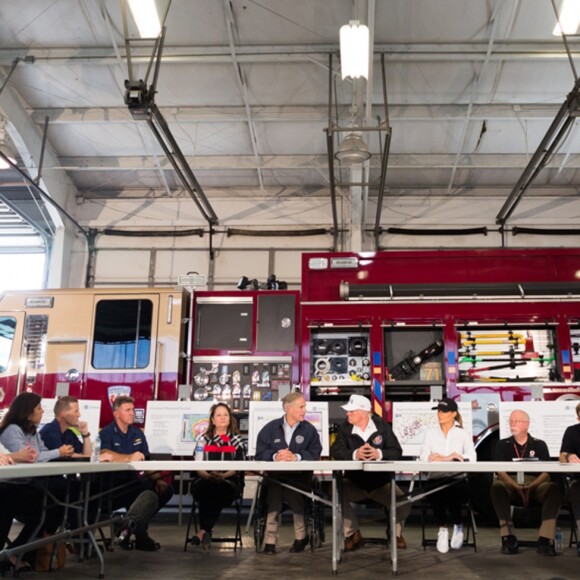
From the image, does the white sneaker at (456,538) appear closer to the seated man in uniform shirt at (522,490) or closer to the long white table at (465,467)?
the seated man in uniform shirt at (522,490)

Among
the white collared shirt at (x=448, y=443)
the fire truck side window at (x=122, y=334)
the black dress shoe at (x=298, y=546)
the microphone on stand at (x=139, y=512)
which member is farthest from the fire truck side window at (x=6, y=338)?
the white collared shirt at (x=448, y=443)

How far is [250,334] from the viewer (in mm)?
8938

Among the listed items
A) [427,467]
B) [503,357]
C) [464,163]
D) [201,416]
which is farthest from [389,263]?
[464,163]

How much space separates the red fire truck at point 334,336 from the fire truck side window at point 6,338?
1 cm

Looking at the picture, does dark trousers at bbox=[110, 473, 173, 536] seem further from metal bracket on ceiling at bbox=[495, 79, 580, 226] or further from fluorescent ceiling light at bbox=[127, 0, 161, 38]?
metal bracket on ceiling at bbox=[495, 79, 580, 226]

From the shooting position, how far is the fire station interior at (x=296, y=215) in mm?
8281

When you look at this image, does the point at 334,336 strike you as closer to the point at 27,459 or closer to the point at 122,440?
the point at 122,440

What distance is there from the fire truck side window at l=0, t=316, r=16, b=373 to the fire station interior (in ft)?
0.12

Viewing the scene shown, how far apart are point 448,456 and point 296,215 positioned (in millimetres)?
8949

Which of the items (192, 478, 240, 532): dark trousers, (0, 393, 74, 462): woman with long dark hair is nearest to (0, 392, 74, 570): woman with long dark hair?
(0, 393, 74, 462): woman with long dark hair

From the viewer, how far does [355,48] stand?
25.2 feet

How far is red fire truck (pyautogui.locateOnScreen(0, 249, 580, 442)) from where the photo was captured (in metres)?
8.28

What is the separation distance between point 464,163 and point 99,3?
7.20 metres

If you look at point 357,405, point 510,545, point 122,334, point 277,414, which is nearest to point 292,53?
point 122,334
